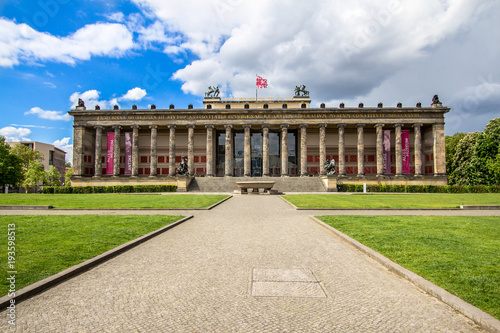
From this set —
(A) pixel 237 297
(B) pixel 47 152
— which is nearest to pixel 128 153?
(A) pixel 237 297

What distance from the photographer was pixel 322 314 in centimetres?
421

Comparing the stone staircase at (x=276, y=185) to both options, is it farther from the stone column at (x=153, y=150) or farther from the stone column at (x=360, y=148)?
the stone column at (x=153, y=150)

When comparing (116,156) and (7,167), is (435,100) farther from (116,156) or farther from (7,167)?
(7,167)

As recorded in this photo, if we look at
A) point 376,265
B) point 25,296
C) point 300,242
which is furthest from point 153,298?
point 300,242

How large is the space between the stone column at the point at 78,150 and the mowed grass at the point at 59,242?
4952 centimetres

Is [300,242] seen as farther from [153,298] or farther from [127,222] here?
[127,222]

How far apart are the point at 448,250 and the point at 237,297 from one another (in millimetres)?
5808

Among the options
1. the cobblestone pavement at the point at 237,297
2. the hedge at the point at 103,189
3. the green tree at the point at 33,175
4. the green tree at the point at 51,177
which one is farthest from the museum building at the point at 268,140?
the cobblestone pavement at the point at 237,297

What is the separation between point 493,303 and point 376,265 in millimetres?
2602

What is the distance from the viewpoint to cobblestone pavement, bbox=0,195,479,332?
12.8 feet

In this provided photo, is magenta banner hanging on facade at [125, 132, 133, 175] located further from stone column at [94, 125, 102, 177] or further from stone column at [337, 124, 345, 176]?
stone column at [337, 124, 345, 176]

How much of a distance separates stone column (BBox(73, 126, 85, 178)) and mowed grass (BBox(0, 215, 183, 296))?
4952cm

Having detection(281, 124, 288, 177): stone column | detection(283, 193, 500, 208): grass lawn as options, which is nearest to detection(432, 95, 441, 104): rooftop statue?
detection(281, 124, 288, 177): stone column

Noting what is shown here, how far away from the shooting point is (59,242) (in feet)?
27.2
